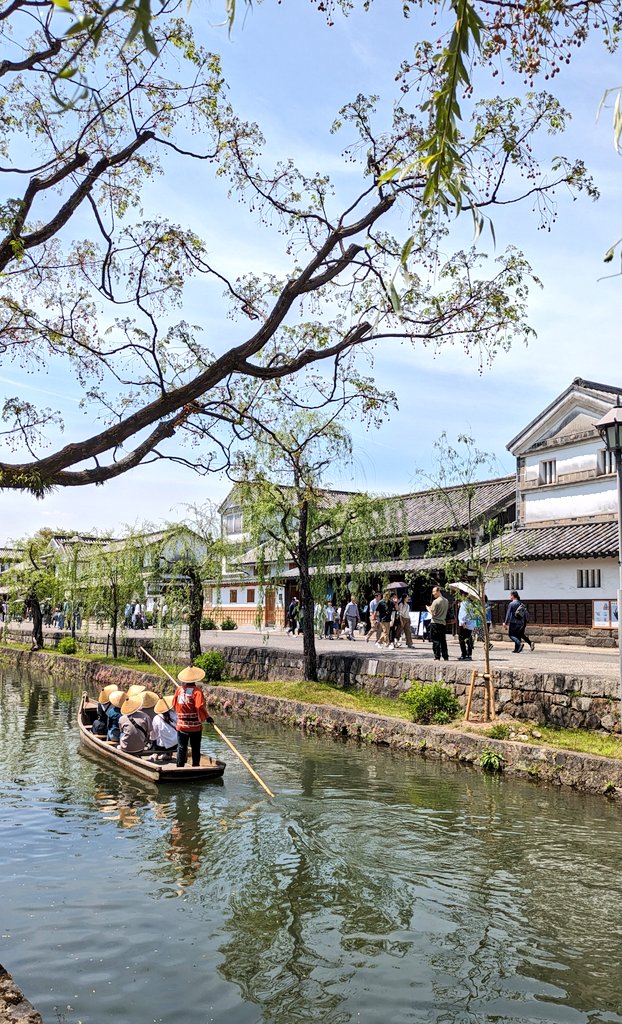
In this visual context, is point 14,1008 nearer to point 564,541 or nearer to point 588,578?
point 588,578

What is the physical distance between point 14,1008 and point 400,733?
11212 millimetres

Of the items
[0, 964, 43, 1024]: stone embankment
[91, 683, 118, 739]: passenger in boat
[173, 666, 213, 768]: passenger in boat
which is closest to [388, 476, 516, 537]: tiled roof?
[91, 683, 118, 739]: passenger in boat

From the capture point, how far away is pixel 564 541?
26.4 meters

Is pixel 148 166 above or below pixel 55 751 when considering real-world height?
above

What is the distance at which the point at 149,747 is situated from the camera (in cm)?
1349

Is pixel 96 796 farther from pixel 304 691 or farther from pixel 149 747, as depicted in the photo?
pixel 304 691

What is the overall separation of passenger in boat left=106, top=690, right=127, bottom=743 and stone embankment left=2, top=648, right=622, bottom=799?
438 centimetres

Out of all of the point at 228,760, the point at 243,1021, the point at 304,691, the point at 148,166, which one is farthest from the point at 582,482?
the point at 243,1021

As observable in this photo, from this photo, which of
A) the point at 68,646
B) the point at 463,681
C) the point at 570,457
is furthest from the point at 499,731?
the point at 68,646

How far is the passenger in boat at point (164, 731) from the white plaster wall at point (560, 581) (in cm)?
1356

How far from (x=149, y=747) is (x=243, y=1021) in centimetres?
837

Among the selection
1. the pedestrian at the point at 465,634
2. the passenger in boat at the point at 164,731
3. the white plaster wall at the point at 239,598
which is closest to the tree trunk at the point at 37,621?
the white plaster wall at the point at 239,598

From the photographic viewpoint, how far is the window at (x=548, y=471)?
94.6ft

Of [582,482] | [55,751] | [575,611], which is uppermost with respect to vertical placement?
[582,482]
